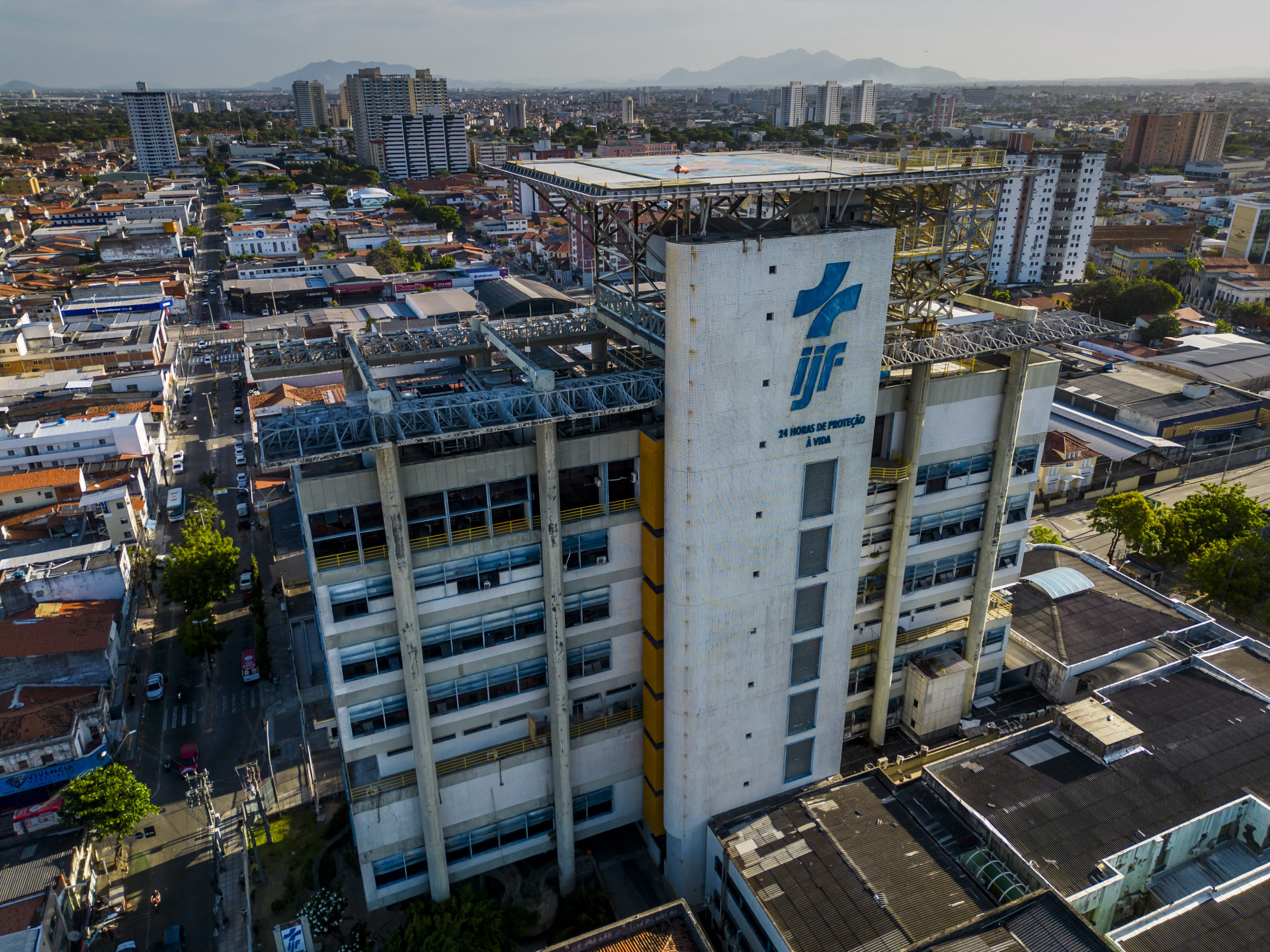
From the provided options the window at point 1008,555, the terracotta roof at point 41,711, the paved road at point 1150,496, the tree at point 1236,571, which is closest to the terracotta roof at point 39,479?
the terracotta roof at point 41,711

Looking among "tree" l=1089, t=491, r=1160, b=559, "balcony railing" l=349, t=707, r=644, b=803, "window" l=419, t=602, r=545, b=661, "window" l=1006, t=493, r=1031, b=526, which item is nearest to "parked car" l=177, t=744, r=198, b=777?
"balcony railing" l=349, t=707, r=644, b=803

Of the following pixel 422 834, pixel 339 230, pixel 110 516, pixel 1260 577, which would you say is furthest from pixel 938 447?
pixel 339 230

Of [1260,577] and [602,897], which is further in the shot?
[1260,577]

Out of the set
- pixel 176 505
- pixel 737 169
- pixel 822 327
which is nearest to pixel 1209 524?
pixel 822 327

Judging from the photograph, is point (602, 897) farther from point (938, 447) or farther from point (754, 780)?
point (938, 447)

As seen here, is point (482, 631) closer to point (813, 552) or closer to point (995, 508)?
point (813, 552)

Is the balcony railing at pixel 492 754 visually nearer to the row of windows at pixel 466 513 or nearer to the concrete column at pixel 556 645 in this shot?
the concrete column at pixel 556 645

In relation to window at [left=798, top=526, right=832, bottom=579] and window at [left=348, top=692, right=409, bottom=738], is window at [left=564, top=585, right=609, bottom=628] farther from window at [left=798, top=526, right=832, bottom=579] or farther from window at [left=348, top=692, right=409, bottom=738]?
window at [left=798, top=526, right=832, bottom=579]
